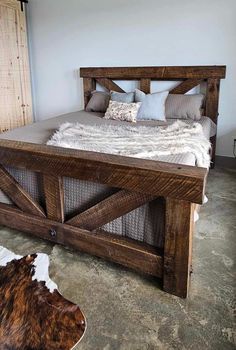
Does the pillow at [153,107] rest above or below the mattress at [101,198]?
above

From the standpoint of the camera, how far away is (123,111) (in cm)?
297

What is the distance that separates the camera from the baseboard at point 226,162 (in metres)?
3.37

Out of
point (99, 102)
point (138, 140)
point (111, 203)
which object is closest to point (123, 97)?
point (99, 102)

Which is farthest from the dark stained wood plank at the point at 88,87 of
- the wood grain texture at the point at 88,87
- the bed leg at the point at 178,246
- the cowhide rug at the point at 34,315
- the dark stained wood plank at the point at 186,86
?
the cowhide rug at the point at 34,315

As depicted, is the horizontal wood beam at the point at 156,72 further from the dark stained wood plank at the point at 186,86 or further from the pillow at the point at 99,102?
the pillow at the point at 99,102

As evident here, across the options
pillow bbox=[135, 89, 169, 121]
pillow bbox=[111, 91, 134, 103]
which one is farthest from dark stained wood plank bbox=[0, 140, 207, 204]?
pillow bbox=[111, 91, 134, 103]

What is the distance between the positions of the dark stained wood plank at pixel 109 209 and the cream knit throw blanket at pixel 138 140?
0.97ft

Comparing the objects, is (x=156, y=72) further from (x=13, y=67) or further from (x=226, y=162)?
(x=13, y=67)

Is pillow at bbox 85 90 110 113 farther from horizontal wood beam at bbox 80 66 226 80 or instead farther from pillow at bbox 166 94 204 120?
pillow at bbox 166 94 204 120

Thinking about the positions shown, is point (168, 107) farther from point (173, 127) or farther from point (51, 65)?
point (51, 65)

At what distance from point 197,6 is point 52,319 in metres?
3.28

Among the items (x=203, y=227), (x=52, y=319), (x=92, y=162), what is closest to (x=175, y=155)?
(x=92, y=162)

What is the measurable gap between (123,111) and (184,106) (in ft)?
2.21

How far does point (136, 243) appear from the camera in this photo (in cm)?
157
